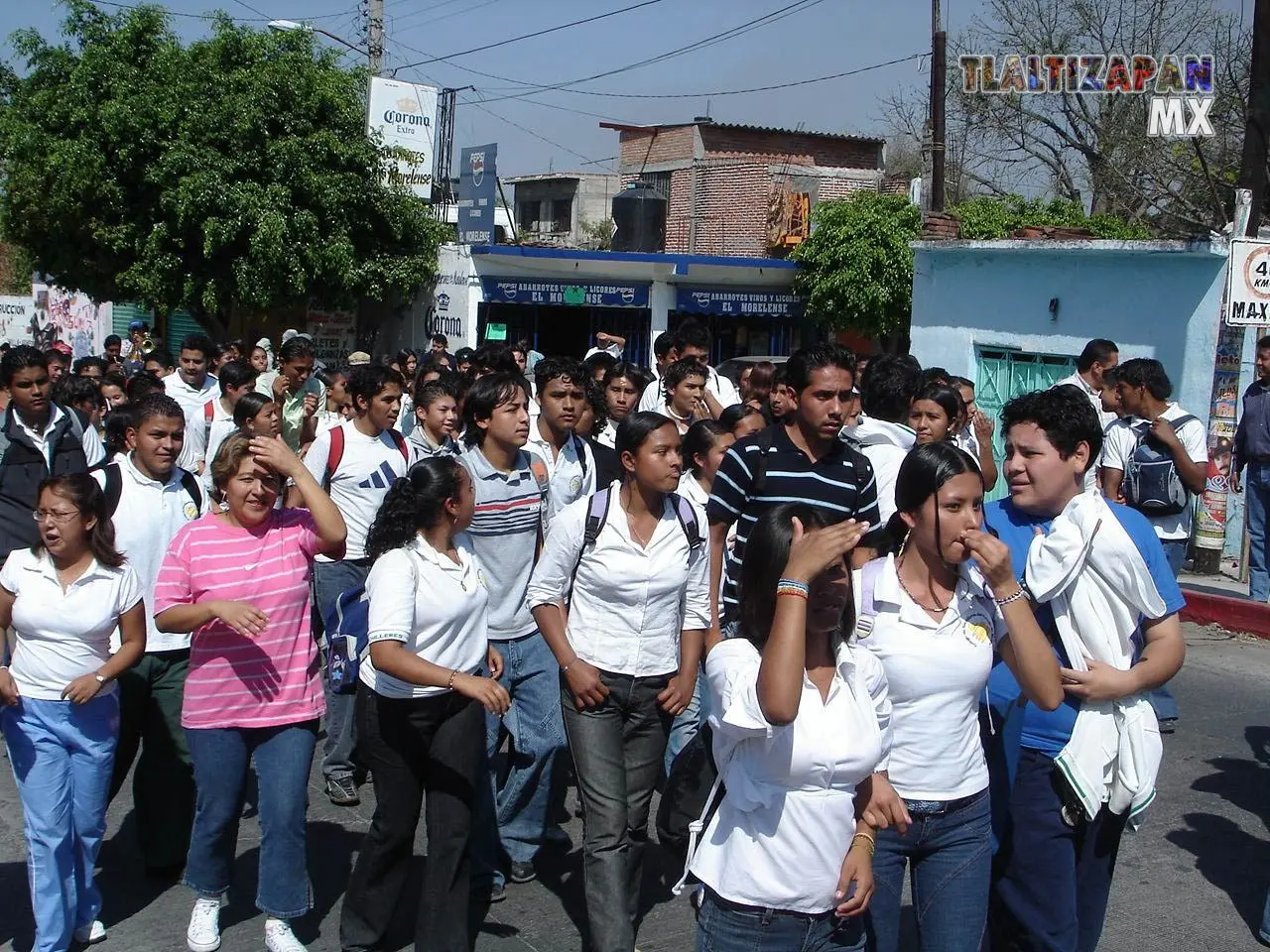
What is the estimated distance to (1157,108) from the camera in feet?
42.9

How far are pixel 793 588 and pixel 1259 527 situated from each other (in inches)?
310

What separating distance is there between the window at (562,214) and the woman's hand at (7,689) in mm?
33749

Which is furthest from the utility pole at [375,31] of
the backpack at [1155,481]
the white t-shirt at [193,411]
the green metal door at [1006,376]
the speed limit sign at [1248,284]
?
the backpack at [1155,481]

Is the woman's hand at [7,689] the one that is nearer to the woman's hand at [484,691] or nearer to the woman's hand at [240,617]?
the woman's hand at [240,617]

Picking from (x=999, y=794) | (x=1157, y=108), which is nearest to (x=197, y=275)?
(x=1157, y=108)

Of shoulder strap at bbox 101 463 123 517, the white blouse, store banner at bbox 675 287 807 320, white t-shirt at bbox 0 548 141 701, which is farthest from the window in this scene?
the white blouse

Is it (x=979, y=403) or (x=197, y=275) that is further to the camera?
(x=197, y=275)

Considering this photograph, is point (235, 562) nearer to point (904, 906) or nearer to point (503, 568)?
point (503, 568)

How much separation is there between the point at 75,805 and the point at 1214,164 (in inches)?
828

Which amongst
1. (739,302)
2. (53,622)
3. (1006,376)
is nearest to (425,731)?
(53,622)

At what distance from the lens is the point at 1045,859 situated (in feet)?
11.9

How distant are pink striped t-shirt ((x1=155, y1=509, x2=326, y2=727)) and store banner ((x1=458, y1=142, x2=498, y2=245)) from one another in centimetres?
1972

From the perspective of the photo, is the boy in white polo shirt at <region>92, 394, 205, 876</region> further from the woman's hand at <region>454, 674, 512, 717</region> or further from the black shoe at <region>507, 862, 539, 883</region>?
the woman's hand at <region>454, 674, 512, 717</region>

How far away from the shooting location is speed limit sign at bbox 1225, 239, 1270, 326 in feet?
33.2
